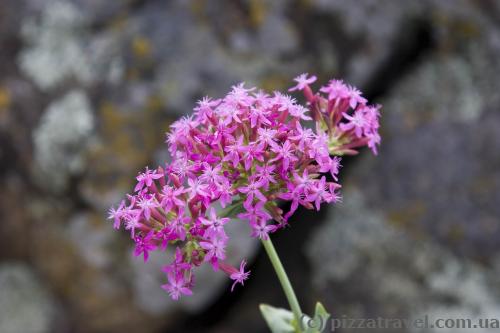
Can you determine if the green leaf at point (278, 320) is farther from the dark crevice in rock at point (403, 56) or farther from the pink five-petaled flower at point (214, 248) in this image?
the dark crevice in rock at point (403, 56)

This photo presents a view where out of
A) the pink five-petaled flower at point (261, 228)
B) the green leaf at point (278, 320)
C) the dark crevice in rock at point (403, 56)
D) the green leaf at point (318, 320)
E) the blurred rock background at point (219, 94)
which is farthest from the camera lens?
the dark crevice in rock at point (403, 56)

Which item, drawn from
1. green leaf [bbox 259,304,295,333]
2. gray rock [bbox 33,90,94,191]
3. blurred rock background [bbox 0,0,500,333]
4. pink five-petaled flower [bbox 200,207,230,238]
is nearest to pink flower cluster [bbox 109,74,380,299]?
pink five-petaled flower [bbox 200,207,230,238]

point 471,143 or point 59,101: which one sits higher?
point 59,101

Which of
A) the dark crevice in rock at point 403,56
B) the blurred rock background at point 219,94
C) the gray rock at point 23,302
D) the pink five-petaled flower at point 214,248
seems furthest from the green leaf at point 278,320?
the gray rock at point 23,302

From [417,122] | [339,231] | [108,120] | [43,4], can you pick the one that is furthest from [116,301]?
[417,122]

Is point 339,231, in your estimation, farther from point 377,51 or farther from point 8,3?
point 8,3

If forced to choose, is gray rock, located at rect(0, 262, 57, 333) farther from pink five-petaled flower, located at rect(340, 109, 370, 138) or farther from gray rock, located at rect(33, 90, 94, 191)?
pink five-petaled flower, located at rect(340, 109, 370, 138)
